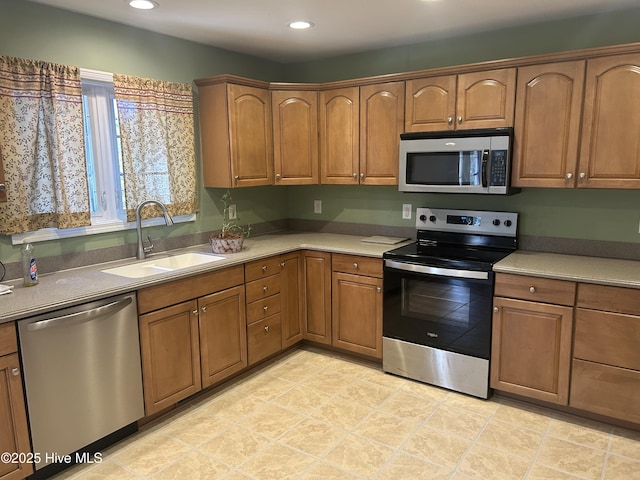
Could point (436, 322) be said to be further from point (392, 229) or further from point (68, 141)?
point (68, 141)

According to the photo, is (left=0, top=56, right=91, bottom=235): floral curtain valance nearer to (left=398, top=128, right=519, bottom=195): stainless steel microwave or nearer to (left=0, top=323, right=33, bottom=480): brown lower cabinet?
(left=0, top=323, right=33, bottom=480): brown lower cabinet

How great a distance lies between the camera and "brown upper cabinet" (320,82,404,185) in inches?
133

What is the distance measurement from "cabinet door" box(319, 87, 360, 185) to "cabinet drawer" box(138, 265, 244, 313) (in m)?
1.16

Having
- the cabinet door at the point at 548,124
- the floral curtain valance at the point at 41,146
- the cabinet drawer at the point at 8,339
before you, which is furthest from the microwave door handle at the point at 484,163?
the cabinet drawer at the point at 8,339

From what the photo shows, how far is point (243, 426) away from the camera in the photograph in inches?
106

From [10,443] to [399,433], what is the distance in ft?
6.24

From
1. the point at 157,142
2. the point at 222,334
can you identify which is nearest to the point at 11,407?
the point at 222,334

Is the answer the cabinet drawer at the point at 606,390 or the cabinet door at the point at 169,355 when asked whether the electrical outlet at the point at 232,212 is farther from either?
the cabinet drawer at the point at 606,390

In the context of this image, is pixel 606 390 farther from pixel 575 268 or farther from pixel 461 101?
pixel 461 101

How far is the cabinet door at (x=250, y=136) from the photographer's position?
336 cm

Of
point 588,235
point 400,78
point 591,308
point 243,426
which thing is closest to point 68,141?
point 243,426

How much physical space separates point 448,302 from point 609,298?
2.91 feet

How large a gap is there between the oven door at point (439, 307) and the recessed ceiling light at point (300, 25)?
5.40 ft

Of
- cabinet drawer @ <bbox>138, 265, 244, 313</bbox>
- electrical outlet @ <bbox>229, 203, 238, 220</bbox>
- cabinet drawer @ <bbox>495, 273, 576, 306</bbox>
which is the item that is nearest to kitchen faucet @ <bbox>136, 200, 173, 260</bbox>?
cabinet drawer @ <bbox>138, 265, 244, 313</bbox>
